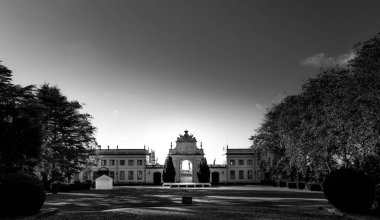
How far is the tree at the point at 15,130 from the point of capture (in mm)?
31094

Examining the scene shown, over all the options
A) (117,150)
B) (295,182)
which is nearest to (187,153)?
(117,150)

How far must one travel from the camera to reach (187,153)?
293 feet

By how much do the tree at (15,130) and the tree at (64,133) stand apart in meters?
13.3

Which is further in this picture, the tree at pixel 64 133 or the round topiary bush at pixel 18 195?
the tree at pixel 64 133

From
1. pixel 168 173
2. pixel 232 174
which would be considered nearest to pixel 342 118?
pixel 168 173

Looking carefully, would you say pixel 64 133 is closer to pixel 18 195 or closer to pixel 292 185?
pixel 18 195

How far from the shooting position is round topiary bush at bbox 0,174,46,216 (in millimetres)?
19062

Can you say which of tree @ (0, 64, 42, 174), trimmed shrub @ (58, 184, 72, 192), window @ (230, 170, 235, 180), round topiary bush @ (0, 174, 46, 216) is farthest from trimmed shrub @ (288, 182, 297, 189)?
round topiary bush @ (0, 174, 46, 216)

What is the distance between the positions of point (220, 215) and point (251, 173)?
253ft

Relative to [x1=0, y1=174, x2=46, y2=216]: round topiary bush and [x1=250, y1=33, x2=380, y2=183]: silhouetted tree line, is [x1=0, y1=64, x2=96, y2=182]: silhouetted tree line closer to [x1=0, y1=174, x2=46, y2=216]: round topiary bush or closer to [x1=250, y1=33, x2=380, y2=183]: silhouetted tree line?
[x1=0, y1=174, x2=46, y2=216]: round topiary bush

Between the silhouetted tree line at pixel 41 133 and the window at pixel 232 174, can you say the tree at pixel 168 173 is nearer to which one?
the silhouetted tree line at pixel 41 133

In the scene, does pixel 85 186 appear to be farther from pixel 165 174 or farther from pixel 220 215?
pixel 220 215

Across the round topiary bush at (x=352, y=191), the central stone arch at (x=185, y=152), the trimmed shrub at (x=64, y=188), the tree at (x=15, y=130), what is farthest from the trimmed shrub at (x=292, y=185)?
the round topiary bush at (x=352, y=191)

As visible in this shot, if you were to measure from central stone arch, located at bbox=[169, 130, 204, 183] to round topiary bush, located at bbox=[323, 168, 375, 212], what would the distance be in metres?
68.3
